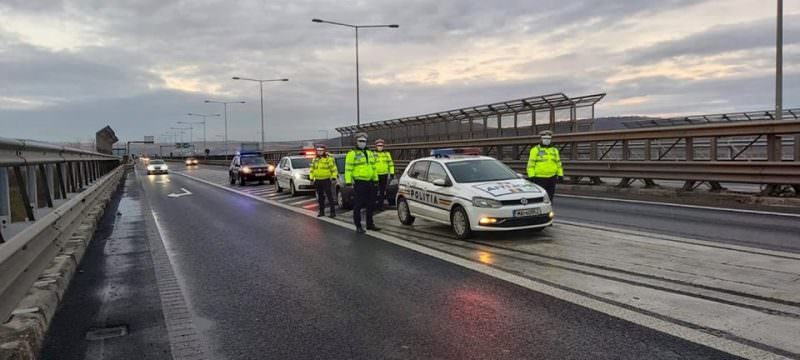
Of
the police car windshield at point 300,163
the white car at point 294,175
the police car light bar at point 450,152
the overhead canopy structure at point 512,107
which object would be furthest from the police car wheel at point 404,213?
the overhead canopy structure at point 512,107

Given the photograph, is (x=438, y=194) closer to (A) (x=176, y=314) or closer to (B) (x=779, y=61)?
(A) (x=176, y=314)

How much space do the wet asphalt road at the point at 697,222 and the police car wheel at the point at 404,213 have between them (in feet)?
9.11

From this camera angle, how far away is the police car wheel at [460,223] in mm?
9047

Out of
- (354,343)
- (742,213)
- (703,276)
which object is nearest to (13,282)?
(354,343)

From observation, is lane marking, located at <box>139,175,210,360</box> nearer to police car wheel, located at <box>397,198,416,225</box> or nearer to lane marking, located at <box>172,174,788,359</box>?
lane marking, located at <box>172,174,788,359</box>

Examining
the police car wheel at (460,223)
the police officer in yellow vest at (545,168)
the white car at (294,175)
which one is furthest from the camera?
the white car at (294,175)

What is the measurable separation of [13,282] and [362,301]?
2.87 meters

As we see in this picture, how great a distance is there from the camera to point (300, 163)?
20578 mm

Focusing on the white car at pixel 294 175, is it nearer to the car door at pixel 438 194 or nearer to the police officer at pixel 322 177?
the police officer at pixel 322 177

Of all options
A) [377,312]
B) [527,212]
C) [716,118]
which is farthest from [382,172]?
[716,118]

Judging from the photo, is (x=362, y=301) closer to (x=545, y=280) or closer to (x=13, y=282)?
(x=545, y=280)

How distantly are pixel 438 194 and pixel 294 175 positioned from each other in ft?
34.8

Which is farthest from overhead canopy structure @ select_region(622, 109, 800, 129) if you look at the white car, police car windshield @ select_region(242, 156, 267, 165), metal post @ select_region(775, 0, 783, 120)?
police car windshield @ select_region(242, 156, 267, 165)

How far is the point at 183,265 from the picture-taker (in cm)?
770
